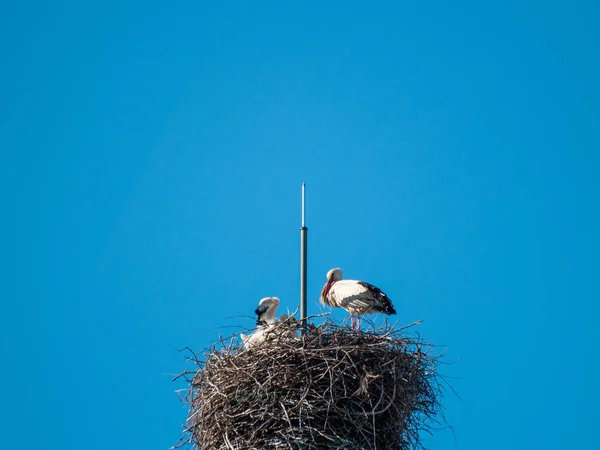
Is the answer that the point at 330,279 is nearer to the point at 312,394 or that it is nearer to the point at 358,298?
the point at 358,298

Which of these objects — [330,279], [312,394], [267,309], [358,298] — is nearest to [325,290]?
[330,279]

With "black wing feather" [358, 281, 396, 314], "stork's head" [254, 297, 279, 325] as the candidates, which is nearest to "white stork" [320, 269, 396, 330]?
"black wing feather" [358, 281, 396, 314]

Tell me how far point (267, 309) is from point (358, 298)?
114cm

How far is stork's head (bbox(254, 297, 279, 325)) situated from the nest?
5.37ft

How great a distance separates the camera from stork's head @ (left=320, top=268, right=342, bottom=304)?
14.0m

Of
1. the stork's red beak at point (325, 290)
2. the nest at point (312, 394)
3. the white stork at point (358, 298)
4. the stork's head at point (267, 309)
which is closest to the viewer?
the nest at point (312, 394)

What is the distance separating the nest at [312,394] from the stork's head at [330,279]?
9.12 feet

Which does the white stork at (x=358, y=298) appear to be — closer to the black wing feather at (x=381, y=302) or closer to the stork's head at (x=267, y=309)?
the black wing feather at (x=381, y=302)

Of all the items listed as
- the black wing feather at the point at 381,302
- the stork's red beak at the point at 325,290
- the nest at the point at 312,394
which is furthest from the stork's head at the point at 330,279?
the nest at the point at 312,394

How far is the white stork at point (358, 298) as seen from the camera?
524 inches

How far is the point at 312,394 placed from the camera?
34.5ft

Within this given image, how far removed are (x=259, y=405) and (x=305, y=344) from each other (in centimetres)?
71

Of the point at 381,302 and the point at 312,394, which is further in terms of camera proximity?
the point at 381,302

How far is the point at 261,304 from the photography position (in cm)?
1300
